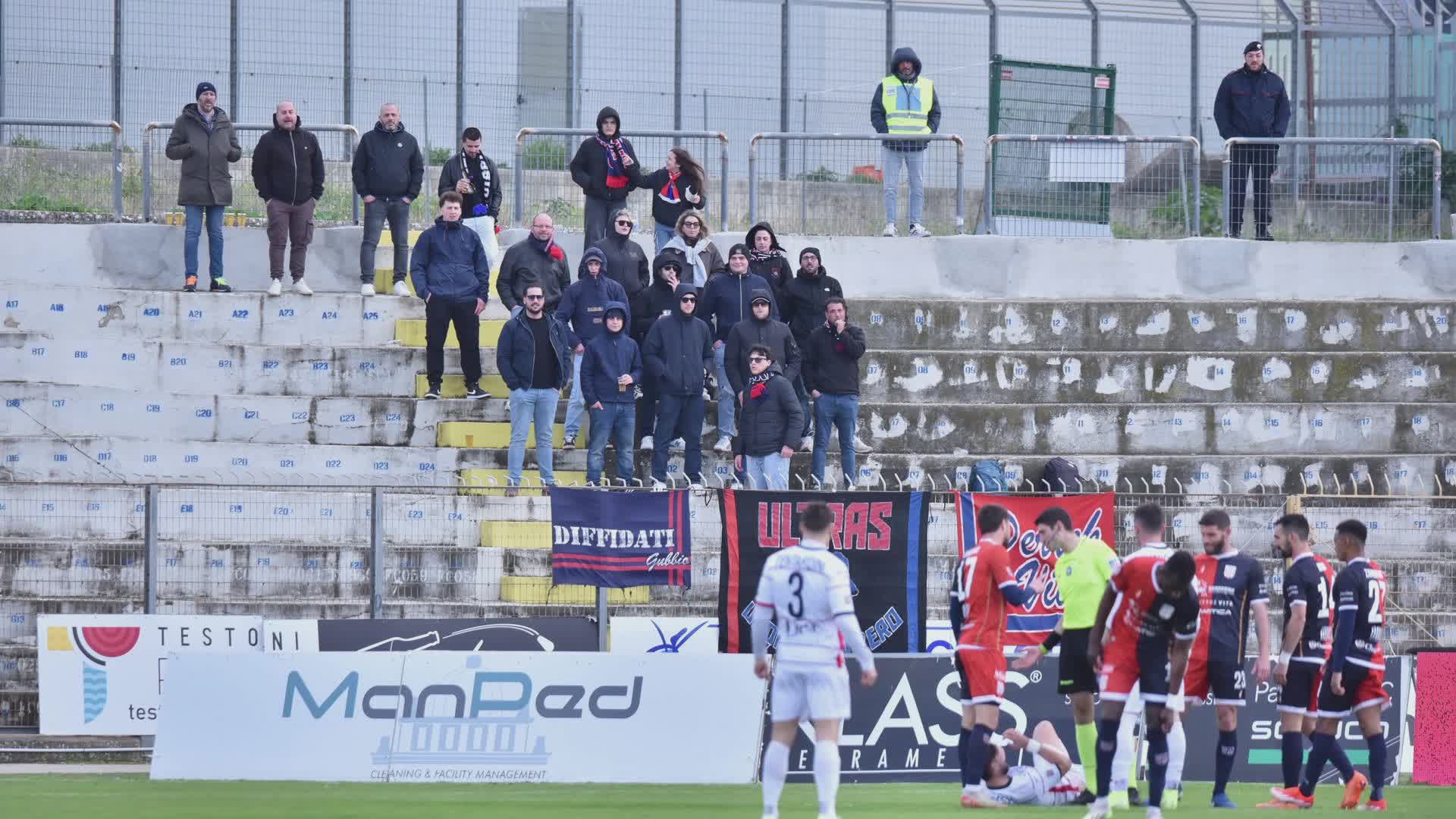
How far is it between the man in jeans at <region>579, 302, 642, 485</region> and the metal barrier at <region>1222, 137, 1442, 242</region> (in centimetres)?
968

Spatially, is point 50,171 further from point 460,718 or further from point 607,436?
point 460,718

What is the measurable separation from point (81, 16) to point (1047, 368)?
47.3ft

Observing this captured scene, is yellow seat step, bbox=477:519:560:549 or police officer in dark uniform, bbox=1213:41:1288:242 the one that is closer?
yellow seat step, bbox=477:519:560:549

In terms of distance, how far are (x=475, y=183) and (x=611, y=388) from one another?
13.9 feet

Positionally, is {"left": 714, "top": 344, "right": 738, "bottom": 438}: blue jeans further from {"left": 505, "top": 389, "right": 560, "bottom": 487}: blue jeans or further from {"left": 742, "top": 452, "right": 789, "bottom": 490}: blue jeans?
{"left": 505, "top": 389, "right": 560, "bottom": 487}: blue jeans

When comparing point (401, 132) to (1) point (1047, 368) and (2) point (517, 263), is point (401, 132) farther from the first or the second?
(1) point (1047, 368)

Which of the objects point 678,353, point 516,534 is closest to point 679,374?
point 678,353

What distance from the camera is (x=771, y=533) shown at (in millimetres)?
16609

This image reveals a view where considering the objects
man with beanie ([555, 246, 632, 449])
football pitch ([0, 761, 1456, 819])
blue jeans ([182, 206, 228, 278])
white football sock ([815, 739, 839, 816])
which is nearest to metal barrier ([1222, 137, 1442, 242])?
man with beanie ([555, 246, 632, 449])

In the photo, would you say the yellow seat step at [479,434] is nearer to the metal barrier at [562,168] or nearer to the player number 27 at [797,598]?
the metal barrier at [562,168]

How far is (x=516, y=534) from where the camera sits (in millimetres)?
A: 18281

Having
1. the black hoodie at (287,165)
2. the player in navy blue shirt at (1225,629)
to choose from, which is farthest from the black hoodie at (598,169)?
the player in navy blue shirt at (1225,629)

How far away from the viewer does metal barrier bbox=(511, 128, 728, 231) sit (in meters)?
24.9

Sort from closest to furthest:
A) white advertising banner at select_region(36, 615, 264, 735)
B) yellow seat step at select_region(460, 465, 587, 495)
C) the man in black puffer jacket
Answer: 1. white advertising banner at select_region(36, 615, 264, 735)
2. the man in black puffer jacket
3. yellow seat step at select_region(460, 465, 587, 495)
